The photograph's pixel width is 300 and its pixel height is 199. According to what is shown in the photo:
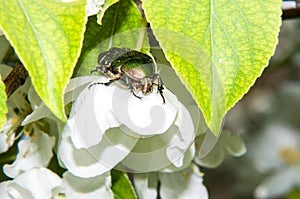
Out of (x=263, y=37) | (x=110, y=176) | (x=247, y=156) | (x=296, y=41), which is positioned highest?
(x=263, y=37)

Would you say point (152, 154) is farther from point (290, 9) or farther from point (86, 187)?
point (290, 9)

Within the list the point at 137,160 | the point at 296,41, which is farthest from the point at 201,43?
the point at 296,41

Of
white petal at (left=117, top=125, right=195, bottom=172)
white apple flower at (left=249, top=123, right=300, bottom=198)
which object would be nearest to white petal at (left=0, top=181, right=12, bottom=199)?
white petal at (left=117, top=125, right=195, bottom=172)

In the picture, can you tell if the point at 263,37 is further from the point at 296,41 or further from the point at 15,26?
the point at 296,41

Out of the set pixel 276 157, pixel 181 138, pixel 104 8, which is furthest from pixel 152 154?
pixel 276 157

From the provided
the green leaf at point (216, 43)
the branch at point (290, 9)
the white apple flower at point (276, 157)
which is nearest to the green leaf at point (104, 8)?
the green leaf at point (216, 43)

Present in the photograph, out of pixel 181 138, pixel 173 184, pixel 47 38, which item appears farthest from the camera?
pixel 173 184
